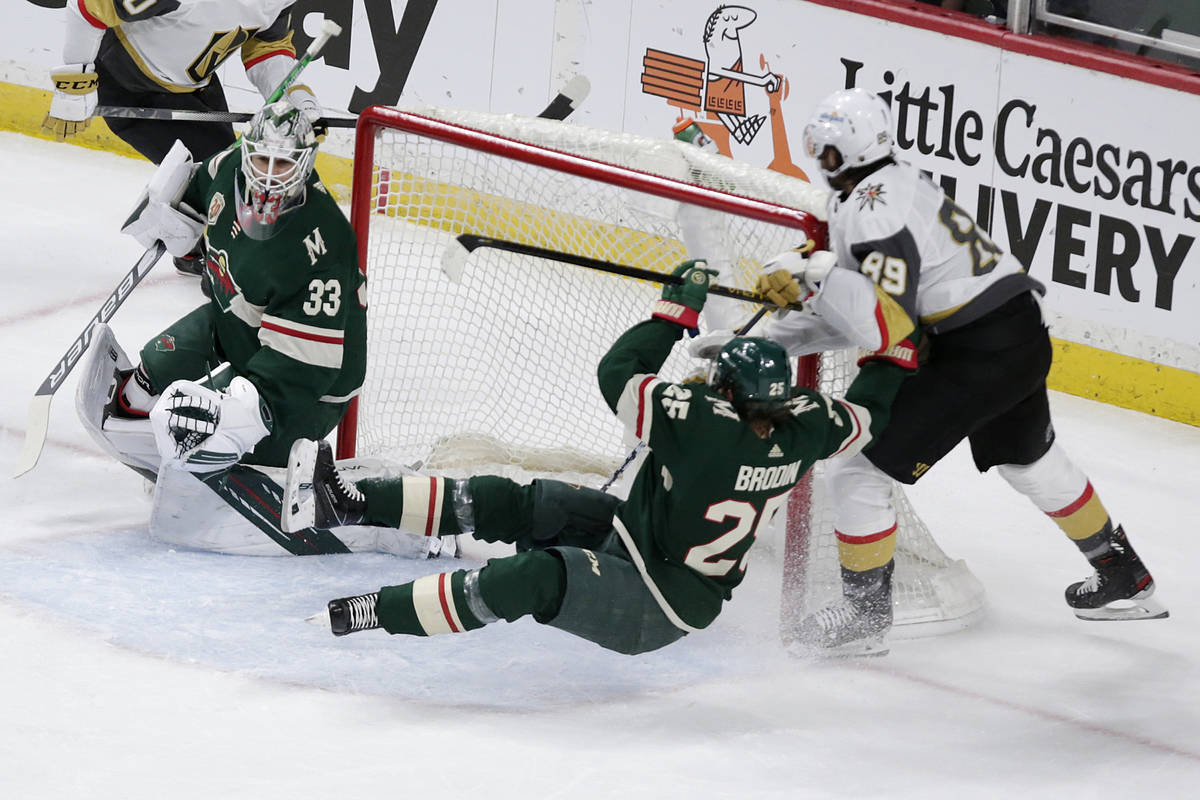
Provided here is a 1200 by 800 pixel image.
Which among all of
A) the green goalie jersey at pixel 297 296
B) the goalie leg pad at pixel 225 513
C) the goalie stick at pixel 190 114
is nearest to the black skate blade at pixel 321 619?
the goalie leg pad at pixel 225 513

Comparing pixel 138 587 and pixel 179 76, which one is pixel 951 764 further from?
pixel 179 76

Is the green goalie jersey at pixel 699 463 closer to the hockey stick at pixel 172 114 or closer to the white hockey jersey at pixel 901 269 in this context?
the white hockey jersey at pixel 901 269

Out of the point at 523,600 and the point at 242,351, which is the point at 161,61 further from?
the point at 523,600

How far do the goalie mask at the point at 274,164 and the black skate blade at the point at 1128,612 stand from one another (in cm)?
180

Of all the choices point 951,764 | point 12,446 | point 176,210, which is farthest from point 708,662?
point 12,446

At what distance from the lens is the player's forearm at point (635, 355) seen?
3035 millimetres

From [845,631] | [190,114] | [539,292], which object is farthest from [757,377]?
[190,114]

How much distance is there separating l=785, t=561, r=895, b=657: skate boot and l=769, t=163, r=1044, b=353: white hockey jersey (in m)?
0.47

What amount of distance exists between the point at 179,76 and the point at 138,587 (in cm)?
208

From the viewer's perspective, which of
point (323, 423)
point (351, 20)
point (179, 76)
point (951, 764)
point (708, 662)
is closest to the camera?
point (951, 764)

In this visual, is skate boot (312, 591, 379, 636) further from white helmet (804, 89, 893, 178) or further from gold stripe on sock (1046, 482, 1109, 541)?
gold stripe on sock (1046, 482, 1109, 541)

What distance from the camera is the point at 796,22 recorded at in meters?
5.19

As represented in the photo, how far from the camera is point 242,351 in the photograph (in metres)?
3.70

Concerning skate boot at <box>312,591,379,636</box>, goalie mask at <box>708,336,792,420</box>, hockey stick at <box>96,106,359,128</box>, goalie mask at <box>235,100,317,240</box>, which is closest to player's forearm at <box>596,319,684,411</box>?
goalie mask at <box>708,336,792,420</box>
